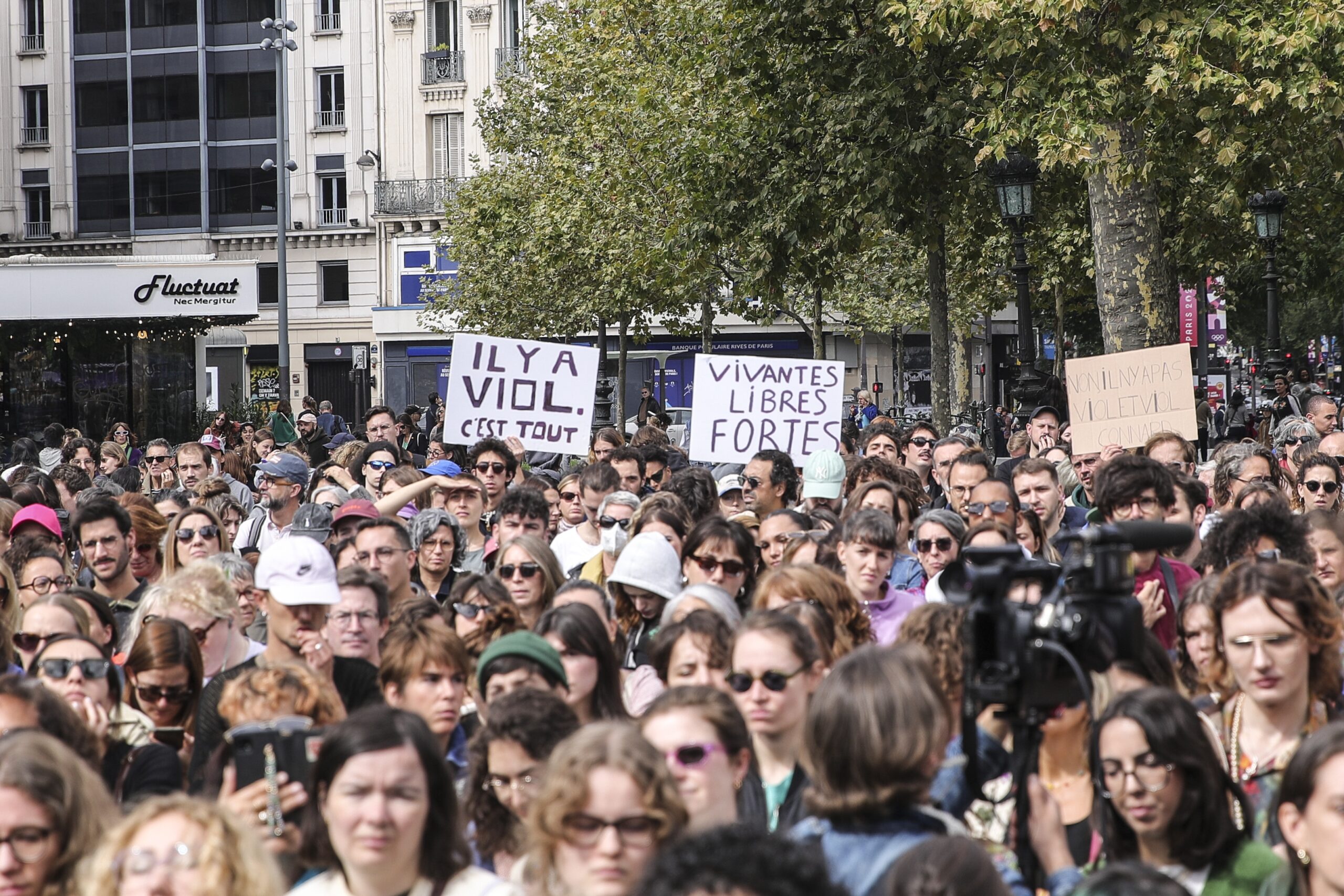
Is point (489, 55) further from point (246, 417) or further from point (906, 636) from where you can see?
point (906, 636)

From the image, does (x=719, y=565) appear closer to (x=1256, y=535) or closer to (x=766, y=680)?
(x=1256, y=535)

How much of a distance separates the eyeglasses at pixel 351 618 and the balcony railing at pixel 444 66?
48919 mm

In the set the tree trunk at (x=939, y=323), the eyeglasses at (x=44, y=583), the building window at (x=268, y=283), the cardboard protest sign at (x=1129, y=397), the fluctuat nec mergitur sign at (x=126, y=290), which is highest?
the building window at (x=268, y=283)

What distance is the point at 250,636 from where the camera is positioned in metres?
7.79

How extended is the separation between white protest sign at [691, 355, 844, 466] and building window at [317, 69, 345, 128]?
44703 millimetres

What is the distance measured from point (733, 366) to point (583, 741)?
885 cm

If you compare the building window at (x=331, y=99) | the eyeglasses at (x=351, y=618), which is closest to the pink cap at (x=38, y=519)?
the eyeglasses at (x=351, y=618)

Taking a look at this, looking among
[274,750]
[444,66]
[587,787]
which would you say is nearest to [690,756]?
[587,787]

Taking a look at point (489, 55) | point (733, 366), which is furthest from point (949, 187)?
point (489, 55)

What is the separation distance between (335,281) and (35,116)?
1154 centimetres

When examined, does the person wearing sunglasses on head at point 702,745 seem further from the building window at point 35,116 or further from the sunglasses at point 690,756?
the building window at point 35,116

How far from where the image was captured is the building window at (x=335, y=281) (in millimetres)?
55531

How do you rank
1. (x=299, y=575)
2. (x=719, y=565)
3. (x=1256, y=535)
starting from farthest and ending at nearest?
(x=719, y=565)
(x=1256, y=535)
(x=299, y=575)

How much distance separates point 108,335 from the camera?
28.5 m
